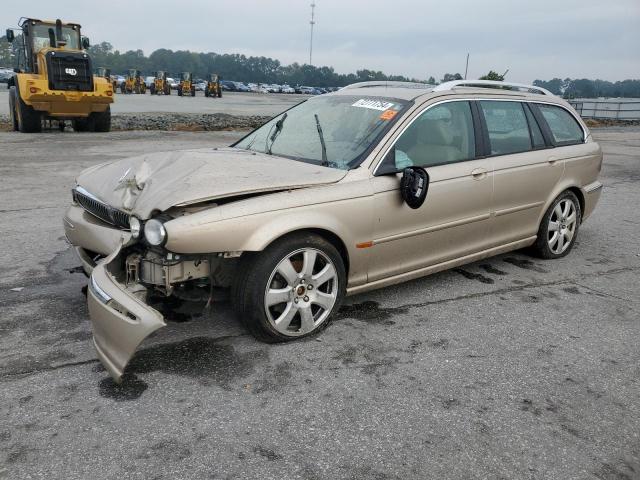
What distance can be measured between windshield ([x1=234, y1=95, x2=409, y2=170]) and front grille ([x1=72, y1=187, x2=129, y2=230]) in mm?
1324

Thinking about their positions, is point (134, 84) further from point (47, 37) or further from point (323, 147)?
point (323, 147)

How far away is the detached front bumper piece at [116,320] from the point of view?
2855 millimetres

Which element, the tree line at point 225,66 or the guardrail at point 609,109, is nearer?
the guardrail at point 609,109

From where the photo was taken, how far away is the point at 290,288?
11.5ft

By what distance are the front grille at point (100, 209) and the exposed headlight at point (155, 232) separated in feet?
0.92

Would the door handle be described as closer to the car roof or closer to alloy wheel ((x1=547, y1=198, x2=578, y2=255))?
the car roof

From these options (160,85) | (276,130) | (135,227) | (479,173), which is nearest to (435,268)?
(479,173)

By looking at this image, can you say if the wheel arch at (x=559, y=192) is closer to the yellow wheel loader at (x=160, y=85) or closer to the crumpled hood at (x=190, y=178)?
the crumpled hood at (x=190, y=178)

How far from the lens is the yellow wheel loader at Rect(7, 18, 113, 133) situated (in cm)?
1514

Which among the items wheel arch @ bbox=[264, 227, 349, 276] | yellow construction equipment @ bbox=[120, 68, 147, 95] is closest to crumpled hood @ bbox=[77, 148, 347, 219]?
wheel arch @ bbox=[264, 227, 349, 276]

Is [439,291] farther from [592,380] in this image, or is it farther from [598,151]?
[598,151]

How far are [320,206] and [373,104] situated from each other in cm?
125

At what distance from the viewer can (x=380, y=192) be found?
3.84 metres

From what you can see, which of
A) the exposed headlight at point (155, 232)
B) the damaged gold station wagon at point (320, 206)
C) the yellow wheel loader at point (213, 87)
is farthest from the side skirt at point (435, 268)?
the yellow wheel loader at point (213, 87)
